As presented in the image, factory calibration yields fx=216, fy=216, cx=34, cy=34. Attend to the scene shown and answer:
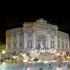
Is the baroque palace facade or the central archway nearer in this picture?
the baroque palace facade

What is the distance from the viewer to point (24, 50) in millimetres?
10094

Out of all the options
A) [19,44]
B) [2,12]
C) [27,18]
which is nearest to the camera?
[2,12]

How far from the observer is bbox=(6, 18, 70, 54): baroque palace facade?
33.7ft

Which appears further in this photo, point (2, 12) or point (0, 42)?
point (0, 42)

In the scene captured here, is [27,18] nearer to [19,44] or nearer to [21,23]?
[21,23]

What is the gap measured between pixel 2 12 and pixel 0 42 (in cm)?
167

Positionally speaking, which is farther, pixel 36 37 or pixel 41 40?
pixel 41 40

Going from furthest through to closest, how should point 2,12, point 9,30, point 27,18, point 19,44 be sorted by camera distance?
point 19,44 < point 9,30 < point 27,18 < point 2,12

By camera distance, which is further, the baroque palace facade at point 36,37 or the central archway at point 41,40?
the central archway at point 41,40

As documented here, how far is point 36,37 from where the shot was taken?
35.8ft

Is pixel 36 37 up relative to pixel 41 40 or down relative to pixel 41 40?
up

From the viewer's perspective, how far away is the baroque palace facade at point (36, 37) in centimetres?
1027

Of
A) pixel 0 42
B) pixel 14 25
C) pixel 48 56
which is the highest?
pixel 14 25

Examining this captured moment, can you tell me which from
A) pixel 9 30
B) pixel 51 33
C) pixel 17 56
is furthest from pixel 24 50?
pixel 51 33
